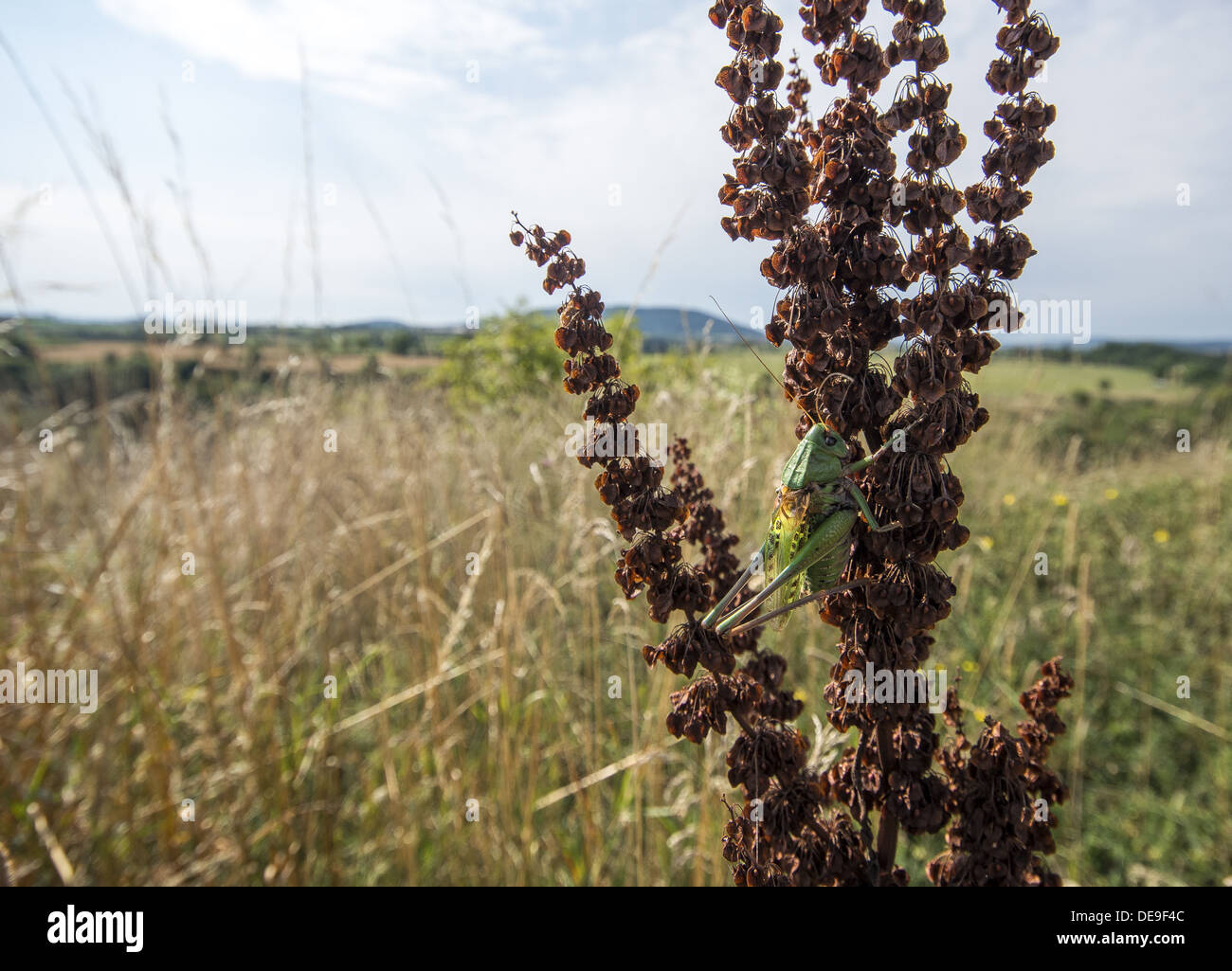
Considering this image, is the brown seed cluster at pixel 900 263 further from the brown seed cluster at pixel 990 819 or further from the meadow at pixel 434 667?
the meadow at pixel 434 667

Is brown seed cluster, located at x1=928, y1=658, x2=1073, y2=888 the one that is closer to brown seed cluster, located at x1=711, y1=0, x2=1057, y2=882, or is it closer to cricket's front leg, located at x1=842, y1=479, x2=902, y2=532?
brown seed cluster, located at x1=711, y1=0, x2=1057, y2=882

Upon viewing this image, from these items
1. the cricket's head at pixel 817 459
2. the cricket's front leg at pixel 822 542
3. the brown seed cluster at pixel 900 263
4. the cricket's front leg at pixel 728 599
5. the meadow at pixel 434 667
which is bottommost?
the meadow at pixel 434 667

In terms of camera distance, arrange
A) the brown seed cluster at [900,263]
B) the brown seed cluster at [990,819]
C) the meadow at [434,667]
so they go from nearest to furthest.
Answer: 1. the brown seed cluster at [900,263]
2. the brown seed cluster at [990,819]
3. the meadow at [434,667]

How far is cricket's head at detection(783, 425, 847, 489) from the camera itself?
73 centimetres

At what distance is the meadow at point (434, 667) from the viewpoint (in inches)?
87.4

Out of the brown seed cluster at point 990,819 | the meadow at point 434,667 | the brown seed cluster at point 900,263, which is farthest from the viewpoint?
the meadow at point 434,667

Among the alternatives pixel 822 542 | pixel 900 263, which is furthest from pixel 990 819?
pixel 900 263

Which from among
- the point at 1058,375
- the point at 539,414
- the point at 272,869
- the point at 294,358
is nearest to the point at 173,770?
the point at 272,869

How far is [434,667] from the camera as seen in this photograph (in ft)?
7.89

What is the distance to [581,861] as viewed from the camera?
2.28m

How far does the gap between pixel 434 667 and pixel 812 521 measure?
1.92m

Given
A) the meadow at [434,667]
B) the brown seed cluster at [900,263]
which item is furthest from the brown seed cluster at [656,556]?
the meadow at [434,667]

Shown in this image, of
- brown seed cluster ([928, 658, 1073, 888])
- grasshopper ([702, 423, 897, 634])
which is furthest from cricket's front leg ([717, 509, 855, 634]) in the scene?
brown seed cluster ([928, 658, 1073, 888])

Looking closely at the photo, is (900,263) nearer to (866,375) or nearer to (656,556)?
(866,375)
